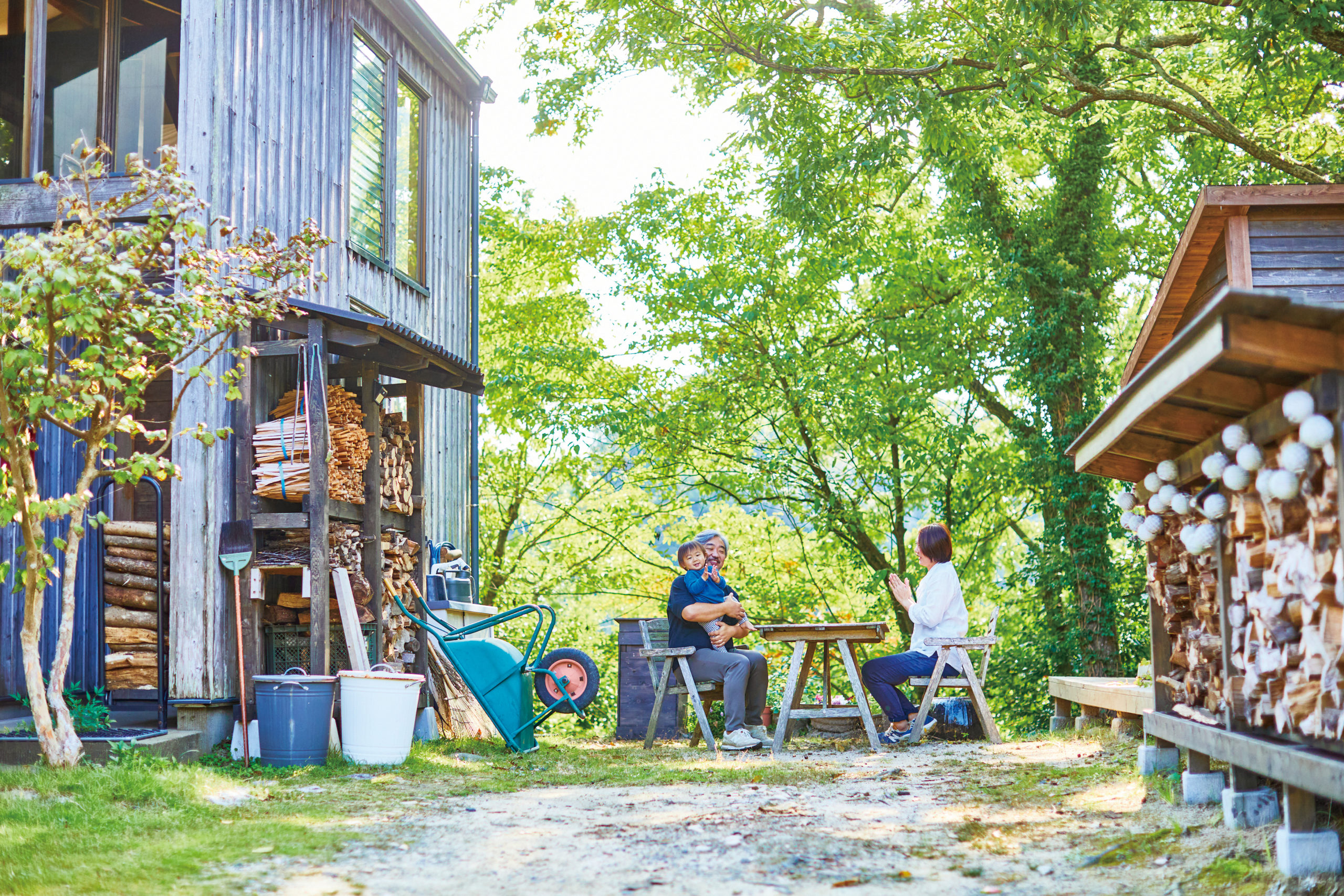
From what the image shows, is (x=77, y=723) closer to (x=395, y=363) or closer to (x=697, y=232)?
(x=395, y=363)

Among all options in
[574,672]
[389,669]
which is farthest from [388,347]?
[574,672]

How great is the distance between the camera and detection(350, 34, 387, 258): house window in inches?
383

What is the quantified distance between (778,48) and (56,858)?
8.54 meters

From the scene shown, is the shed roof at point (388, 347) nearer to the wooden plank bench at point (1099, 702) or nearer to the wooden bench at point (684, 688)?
the wooden bench at point (684, 688)

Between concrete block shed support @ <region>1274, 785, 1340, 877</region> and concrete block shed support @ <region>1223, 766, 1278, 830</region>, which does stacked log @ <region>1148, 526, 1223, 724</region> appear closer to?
concrete block shed support @ <region>1223, 766, 1278, 830</region>

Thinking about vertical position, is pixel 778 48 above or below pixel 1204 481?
above

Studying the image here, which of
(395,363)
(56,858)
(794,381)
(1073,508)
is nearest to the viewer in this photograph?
(56,858)

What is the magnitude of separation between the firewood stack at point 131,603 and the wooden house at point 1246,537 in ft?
18.1

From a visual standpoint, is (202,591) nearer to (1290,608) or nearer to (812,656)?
(812,656)

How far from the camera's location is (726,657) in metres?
7.87

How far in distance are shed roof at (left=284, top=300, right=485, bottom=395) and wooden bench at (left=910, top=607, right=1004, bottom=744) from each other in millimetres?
3942

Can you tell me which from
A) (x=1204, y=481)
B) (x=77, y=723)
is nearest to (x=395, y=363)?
(x=77, y=723)

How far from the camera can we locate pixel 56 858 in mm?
4070

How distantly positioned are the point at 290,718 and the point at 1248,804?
5.00m
